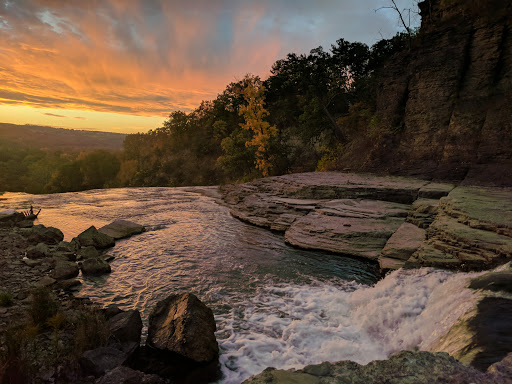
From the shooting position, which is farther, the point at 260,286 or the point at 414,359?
the point at 260,286

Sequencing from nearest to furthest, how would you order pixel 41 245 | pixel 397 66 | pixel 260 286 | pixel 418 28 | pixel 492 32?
1. pixel 260 286
2. pixel 41 245
3. pixel 492 32
4. pixel 397 66
5. pixel 418 28

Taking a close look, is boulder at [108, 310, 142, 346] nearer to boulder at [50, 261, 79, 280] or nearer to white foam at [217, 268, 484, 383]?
white foam at [217, 268, 484, 383]

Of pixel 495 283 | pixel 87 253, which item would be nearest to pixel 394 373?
pixel 495 283

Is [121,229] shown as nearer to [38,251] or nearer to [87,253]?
[87,253]

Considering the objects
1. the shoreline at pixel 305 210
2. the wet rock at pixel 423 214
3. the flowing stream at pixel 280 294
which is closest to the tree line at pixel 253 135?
the shoreline at pixel 305 210

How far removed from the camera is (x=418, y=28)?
22438 mm

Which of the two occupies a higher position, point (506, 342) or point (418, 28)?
point (418, 28)

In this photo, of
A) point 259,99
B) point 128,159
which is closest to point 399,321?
point 259,99

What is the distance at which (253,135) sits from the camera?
29.3 meters

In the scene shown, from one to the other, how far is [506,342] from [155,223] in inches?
560

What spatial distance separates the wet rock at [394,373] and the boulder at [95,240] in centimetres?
998

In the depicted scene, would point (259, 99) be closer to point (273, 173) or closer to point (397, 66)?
point (273, 173)

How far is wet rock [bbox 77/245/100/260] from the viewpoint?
9.61 meters

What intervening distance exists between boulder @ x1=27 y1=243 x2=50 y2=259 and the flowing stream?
223 centimetres
